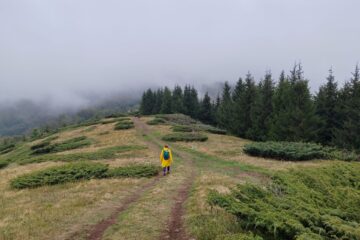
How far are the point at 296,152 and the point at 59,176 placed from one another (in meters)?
20.5

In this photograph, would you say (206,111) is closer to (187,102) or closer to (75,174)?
(187,102)

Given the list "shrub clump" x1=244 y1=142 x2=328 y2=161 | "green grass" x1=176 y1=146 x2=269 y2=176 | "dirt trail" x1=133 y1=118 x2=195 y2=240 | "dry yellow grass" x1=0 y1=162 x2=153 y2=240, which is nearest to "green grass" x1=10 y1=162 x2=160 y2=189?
"dry yellow grass" x1=0 y1=162 x2=153 y2=240

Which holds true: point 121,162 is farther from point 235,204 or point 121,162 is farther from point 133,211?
point 235,204

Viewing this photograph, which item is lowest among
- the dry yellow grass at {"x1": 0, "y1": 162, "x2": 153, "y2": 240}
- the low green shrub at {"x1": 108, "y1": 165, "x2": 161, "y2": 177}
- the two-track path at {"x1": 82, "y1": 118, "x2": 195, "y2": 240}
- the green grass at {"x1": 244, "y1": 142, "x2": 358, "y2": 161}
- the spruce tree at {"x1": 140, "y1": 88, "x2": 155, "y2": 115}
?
the dry yellow grass at {"x1": 0, "y1": 162, "x2": 153, "y2": 240}

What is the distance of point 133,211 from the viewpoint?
15023 millimetres

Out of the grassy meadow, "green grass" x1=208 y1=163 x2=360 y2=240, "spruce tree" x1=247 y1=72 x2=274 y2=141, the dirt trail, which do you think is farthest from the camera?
"spruce tree" x1=247 y1=72 x2=274 y2=141

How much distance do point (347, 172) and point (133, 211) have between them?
9972 mm

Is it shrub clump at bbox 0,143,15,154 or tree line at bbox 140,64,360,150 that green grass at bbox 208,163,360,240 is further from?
shrub clump at bbox 0,143,15,154

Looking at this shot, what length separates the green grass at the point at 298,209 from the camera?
8320 millimetres

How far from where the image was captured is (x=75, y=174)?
25.8 m

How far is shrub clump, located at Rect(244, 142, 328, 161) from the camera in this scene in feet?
100

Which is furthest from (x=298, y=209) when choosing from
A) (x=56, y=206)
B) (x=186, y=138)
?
(x=186, y=138)

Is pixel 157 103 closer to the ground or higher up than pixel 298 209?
higher up

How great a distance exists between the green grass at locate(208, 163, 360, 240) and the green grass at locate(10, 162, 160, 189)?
44.0 feet
